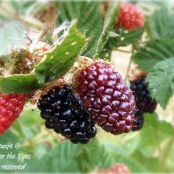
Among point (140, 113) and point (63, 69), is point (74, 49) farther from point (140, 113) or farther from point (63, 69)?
point (140, 113)

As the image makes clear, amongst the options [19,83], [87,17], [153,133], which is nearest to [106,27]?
[87,17]

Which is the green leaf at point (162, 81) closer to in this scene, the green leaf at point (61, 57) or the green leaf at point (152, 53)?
the green leaf at point (152, 53)

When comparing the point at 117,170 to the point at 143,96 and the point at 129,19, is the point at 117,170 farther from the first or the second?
the point at 129,19

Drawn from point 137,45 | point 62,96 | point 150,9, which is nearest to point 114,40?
point 137,45

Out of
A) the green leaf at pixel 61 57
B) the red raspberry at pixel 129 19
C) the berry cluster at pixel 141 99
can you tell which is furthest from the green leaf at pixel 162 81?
the green leaf at pixel 61 57

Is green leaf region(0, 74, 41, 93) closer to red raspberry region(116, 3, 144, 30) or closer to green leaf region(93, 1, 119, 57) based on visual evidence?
green leaf region(93, 1, 119, 57)

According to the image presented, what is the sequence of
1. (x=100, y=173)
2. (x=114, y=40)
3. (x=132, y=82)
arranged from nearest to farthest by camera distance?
(x=114, y=40) < (x=132, y=82) < (x=100, y=173)

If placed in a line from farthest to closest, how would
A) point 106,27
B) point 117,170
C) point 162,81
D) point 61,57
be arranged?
point 117,170 → point 162,81 → point 106,27 → point 61,57
